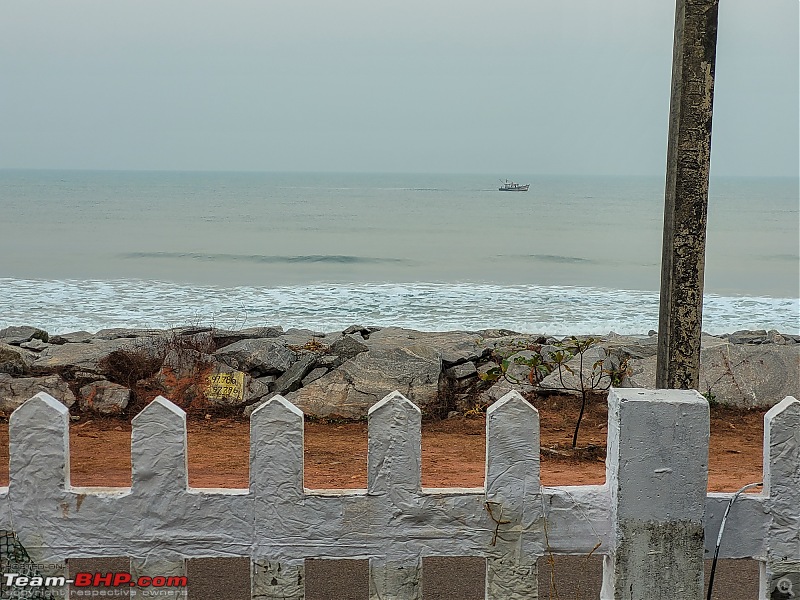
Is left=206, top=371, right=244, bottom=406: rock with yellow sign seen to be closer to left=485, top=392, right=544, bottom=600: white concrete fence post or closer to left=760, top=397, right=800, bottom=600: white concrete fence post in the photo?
left=485, top=392, right=544, bottom=600: white concrete fence post

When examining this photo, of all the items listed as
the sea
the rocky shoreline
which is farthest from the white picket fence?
the sea

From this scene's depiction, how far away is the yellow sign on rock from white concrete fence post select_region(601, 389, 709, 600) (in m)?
5.73

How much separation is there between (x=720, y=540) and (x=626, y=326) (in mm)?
17978

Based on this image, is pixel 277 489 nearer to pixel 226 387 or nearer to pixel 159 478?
pixel 159 478

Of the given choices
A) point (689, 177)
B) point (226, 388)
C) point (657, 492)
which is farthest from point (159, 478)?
point (226, 388)

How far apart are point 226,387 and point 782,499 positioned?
19.9 ft

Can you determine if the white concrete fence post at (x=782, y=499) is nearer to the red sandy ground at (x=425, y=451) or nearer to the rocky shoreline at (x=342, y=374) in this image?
the red sandy ground at (x=425, y=451)

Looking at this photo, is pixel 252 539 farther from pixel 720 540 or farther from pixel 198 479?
pixel 198 479

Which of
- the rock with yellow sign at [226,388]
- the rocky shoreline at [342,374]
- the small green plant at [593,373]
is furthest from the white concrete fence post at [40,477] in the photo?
the small green plant at [593,373]

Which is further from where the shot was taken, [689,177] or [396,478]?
[689,177]

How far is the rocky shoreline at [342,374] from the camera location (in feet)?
26.8

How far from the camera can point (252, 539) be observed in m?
3.13

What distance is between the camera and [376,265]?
36281 mm

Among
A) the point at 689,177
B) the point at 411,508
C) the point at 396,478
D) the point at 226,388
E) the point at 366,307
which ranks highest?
the point at 689,177
